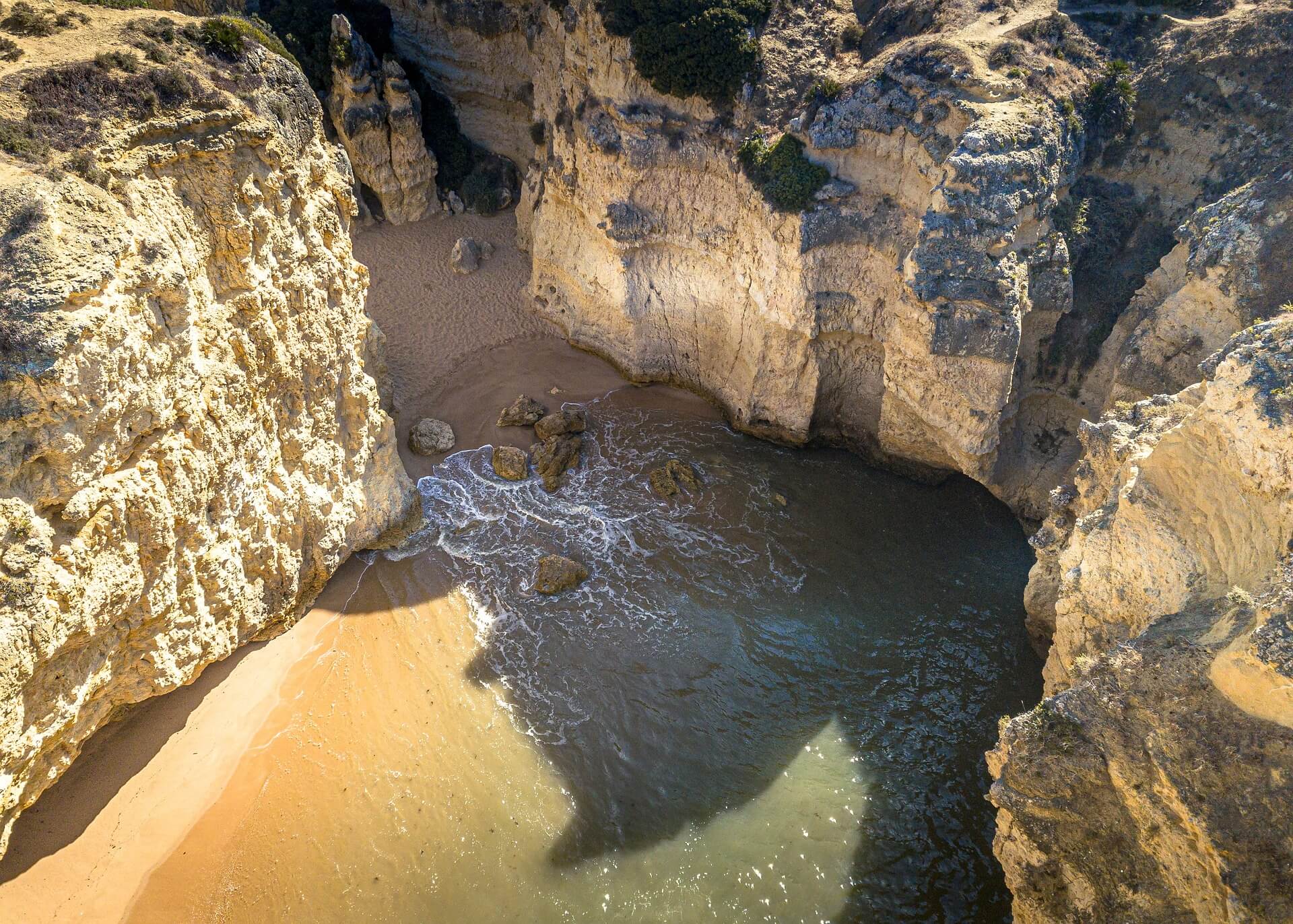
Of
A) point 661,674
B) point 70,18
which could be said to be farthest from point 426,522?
point 70,18

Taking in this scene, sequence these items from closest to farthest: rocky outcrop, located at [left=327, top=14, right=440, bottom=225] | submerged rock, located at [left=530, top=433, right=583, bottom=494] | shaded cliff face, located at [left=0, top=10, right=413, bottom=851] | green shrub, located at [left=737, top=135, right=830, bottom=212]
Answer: shaded cliff face, located at [left=0, top=10, right=413, bottom=851], green shrub, located at [left=737, top=135, right=830, bottom=212], submerged rock, located at [left=530, top=433, right=583, bottom=494], rocky outcrop, located at [left=327, top=14, right=440, bottom=225]

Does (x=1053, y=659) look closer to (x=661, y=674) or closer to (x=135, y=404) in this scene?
(x=661, y=674)

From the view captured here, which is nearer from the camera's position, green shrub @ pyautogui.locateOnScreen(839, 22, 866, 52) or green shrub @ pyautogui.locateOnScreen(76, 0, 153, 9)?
green shrub @ pyautogui.locateOnScreen(76, 0, 153, 9)

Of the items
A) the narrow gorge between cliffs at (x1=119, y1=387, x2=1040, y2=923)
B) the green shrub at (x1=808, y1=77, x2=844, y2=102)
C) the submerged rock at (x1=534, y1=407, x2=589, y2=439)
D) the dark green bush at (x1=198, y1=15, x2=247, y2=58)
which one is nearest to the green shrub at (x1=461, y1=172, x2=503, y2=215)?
the submerged rock at (x1=534, y1=407, x2=589, y2=439)

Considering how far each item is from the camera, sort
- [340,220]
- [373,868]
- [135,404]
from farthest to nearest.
Result: [340,220]
[373,868]
[135,404]

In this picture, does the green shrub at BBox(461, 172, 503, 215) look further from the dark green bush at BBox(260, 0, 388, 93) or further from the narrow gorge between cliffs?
the narrow gorge between cliffs

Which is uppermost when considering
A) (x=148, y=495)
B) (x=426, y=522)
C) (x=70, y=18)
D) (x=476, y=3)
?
(x=476, y=3)

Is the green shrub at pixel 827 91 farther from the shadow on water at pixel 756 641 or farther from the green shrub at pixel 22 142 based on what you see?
the green shrub at pixel 22 142

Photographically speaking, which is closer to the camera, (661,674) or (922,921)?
(922,921)
